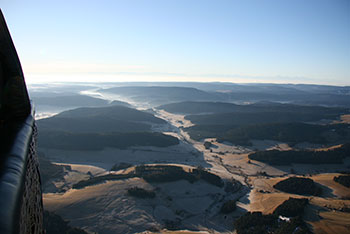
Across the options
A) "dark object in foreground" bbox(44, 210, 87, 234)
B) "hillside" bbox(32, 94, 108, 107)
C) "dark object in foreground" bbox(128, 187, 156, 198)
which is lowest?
"hillside" bbox(32, 94, 108, 107)

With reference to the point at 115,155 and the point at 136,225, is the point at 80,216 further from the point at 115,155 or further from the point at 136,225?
the point at 115,155

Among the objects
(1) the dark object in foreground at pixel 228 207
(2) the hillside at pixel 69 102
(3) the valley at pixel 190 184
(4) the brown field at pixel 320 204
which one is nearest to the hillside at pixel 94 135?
(3) the valley at pixel 190 184

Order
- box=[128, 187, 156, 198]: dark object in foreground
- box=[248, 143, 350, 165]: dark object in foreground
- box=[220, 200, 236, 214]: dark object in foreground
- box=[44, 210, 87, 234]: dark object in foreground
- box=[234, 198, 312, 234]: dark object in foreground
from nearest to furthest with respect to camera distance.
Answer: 1. box=[44, 210, 87, 234]: dark object in foreground
2. box=[234, 198, 312, 234]: dark object in foreground
3. box=[220, 200, 236, 214]: dark object in foreground
4. box=[128, 187, 156, 198]: dark object in foreground
5. box=[248, 143, 350, 165]: dark object in foreground

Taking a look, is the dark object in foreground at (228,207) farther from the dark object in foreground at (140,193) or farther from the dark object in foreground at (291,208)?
the dark object in foreground at (140,193)

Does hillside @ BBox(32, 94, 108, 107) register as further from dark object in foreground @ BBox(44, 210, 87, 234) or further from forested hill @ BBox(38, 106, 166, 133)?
dark object in foreground @ BBox(44, 210, 87, 234)

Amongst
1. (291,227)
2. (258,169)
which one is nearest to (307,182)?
(258,169)

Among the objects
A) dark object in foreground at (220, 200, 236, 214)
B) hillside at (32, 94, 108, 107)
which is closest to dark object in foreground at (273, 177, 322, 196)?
dark object in foreground at (220, 200, 236, 214)

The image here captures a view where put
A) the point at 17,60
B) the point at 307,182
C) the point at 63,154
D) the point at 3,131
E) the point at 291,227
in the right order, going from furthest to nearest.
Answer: the point at 63,154, the point at 307,182, the point at 291,227, the point at 17,60, the point at 3,131

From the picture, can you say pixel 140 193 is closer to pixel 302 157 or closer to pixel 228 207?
pixel 228 207
